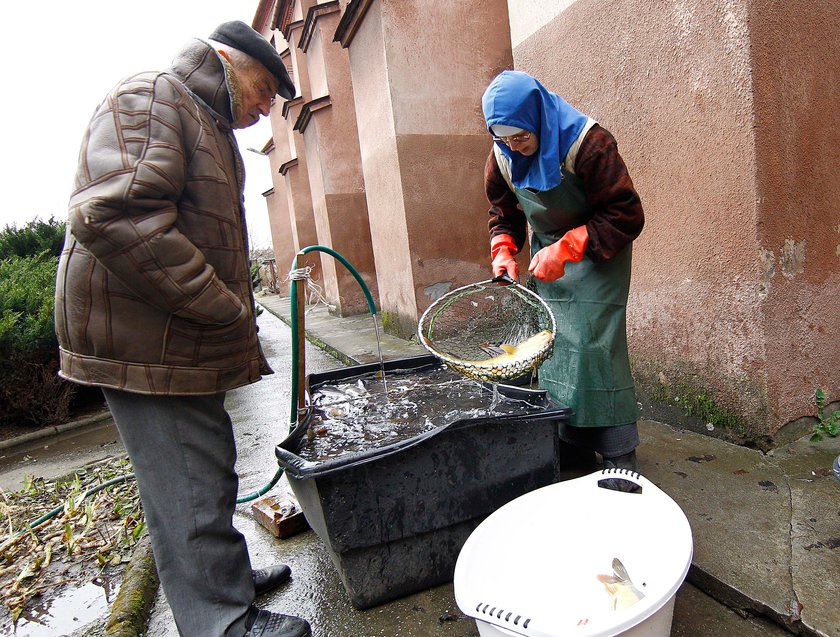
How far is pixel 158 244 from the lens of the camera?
146 centimetres

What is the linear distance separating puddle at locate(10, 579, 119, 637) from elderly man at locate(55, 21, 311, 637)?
3.14 feet

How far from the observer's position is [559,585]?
1.67 meters

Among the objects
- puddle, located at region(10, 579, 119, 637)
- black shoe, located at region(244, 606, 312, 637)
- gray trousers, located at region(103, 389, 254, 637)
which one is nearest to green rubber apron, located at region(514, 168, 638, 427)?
black shoe, located at region(244, 606, 312, 637)

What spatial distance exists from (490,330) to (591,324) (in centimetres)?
60

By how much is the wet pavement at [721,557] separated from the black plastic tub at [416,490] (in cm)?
16

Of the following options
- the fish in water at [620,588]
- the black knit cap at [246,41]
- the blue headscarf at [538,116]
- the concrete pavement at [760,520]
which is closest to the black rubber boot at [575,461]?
the concrete pavement at [760,520]

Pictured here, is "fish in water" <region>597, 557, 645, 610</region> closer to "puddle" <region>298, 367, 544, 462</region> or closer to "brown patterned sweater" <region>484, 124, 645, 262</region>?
"puddle" <region>298, 367, 544, 462</region>

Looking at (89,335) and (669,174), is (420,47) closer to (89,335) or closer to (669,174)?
(669,174)

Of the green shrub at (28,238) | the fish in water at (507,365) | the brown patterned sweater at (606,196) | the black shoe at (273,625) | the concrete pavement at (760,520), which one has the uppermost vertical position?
the green shrub at (28,238)

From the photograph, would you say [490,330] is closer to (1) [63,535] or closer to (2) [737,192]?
(2) [737,192]

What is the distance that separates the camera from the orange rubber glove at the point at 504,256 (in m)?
2.38

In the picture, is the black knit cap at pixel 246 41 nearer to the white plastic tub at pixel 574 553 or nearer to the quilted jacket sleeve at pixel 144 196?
the quilted jacket sleeve at pixel 144 196

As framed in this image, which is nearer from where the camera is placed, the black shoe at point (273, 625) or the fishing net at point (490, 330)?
the black shoe at point (273, 625)

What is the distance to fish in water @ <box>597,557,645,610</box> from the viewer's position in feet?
4.79
